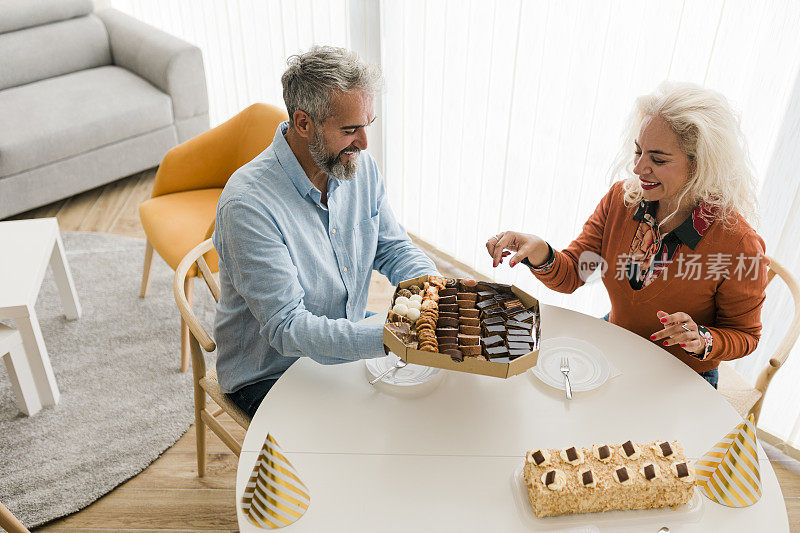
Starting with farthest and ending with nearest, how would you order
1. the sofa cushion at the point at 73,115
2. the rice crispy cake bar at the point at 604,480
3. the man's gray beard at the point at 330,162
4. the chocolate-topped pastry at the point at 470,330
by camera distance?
the sofa cushion at the point at 73,115, the man's gray beard at the point at 330,162, the chocolate-topped pastry at the point at 470,330, the rice crispy cake bar at the point at 604,480

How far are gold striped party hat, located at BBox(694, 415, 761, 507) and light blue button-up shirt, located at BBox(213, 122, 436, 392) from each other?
2.27 feet

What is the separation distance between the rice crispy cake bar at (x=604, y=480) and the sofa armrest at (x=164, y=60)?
3220 millimetres

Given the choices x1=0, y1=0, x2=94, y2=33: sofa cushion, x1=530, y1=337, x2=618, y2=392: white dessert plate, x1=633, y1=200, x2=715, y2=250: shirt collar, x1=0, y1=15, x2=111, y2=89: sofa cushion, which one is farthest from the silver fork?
x1=0, y1=0, x2=94, y2=33: sofa cushion

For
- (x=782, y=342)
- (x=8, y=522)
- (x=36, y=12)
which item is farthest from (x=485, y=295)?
(x=36, y=12)

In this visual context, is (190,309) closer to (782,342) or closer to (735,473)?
(735,473)

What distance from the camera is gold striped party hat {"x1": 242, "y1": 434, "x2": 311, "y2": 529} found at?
3.83 ft

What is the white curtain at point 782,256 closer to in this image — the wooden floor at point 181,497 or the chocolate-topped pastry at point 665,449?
the wooden floor at point 181,497

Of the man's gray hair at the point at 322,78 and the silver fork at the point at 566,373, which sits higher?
the man's gray hair at the point at 322,78

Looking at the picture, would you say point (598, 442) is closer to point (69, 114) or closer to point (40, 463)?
point (40, 463)

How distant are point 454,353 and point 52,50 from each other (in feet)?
11.8

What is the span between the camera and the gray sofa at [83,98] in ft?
11.1

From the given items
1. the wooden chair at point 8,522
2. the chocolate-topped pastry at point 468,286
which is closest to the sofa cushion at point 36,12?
the wooden chair at point 8,522

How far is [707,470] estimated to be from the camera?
1233mm

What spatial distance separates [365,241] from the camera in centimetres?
185
